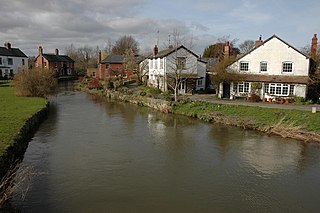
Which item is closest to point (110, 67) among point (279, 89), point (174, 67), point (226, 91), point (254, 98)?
point (174, 67)

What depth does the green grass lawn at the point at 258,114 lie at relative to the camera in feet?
66.9

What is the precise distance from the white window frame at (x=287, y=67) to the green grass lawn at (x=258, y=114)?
8118mm

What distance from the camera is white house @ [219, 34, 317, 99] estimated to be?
2885 cm

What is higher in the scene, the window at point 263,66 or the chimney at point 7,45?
the chimney at point 7,45

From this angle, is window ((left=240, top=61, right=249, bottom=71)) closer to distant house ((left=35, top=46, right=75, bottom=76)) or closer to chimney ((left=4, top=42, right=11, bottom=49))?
distant house ((left=35, top=46, right=75, bottom=76))

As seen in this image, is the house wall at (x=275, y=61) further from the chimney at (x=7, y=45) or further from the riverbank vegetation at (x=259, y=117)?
the chimney at (x=7, y=45)

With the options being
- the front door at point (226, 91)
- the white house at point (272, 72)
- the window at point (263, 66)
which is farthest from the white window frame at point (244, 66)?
the front door at point (226, 91)

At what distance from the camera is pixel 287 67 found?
2973cm

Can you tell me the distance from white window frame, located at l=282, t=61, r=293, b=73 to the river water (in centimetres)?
1224

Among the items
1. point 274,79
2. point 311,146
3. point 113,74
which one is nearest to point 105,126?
point 311,146

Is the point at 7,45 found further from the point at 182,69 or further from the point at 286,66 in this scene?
the point at 286,66

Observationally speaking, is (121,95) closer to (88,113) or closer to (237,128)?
(88,113)

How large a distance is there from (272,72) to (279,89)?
2132mm

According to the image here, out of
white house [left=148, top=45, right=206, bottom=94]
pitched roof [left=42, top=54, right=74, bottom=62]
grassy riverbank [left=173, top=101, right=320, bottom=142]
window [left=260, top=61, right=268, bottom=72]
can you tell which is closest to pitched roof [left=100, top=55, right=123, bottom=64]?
Answer: pitched roof [left=42, top=54, right=74, bottom=62]
